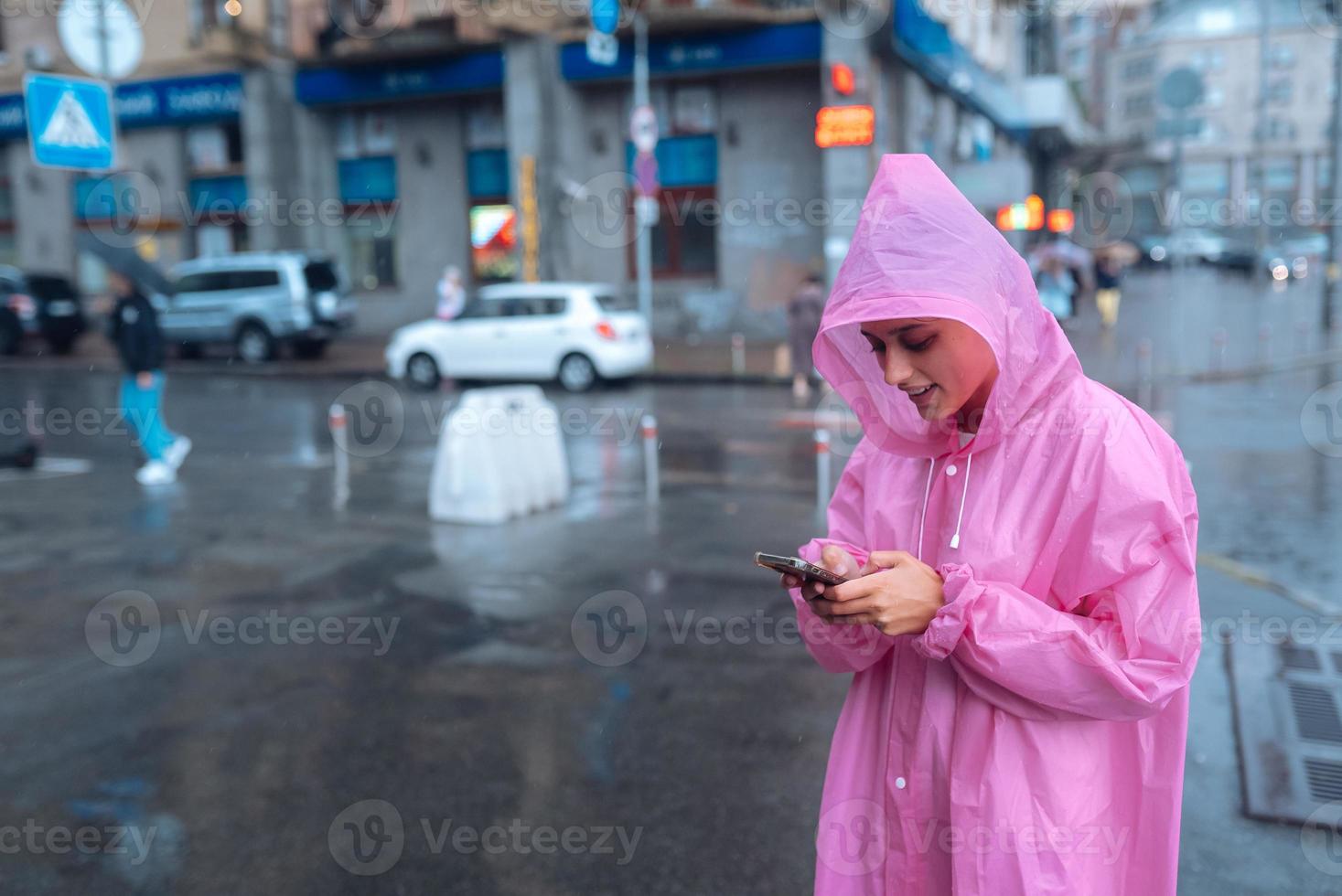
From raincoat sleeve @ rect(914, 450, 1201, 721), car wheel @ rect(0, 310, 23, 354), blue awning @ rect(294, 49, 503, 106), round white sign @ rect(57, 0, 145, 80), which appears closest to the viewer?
raincoat sleeve @ rect(914, 450, 1201, 721)

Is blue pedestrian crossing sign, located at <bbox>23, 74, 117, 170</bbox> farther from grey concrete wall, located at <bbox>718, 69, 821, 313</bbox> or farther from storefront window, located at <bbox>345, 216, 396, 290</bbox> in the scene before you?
storefront window, located at <bbox>345, 216, 396, 290</bbox>

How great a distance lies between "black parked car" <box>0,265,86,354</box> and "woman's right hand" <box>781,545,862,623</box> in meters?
26.3

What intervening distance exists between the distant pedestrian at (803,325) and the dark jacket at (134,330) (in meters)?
9.03

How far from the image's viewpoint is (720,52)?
2345 cm

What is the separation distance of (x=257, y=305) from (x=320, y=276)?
137cm

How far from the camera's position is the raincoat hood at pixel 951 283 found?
5.80ft

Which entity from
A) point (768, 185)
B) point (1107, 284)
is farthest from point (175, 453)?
point (1107, 284)

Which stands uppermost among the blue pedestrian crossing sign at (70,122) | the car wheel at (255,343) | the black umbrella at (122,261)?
the blue pedestrian crossing sign at (70,122)

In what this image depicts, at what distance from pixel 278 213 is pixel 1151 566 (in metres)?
29.0

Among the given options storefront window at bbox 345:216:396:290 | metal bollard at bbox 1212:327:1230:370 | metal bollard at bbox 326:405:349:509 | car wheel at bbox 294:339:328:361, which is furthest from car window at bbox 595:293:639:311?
storefront window at bbox 345:216:396:290

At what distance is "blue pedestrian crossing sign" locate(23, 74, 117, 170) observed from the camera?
7707 mm

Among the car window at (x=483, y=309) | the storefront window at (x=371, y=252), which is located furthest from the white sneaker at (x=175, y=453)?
the storefront window at (x=371, y=252)

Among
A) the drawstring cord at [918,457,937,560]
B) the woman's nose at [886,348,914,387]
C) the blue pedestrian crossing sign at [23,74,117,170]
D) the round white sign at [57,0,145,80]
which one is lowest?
the drawstring cord at [918,457,937,560]

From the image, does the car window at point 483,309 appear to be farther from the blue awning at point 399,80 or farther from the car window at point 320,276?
the blue awning at point 399,80
